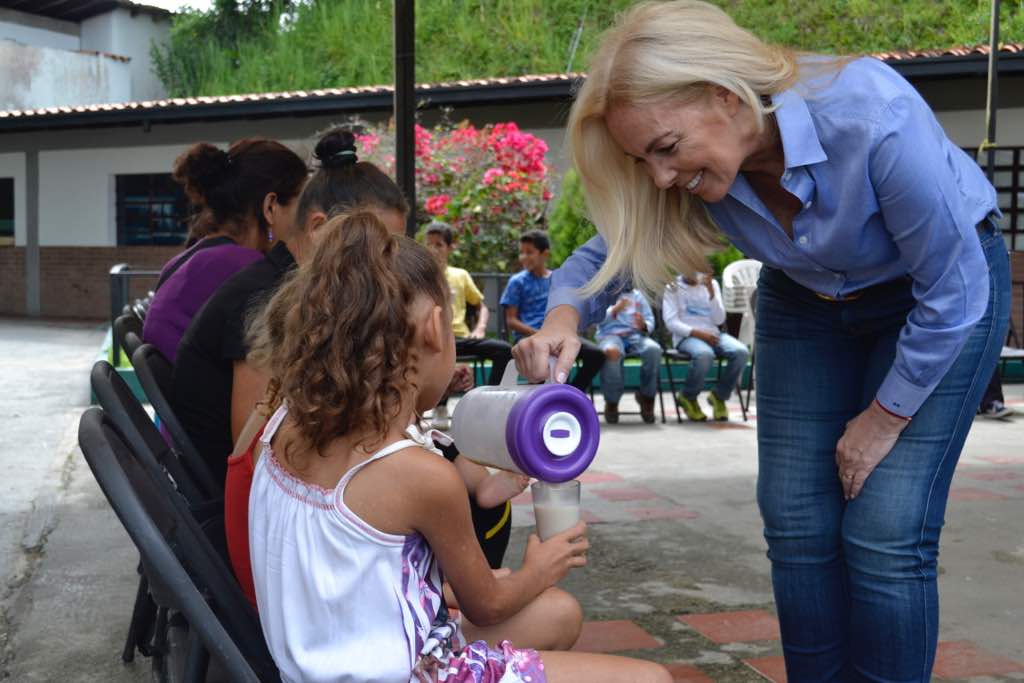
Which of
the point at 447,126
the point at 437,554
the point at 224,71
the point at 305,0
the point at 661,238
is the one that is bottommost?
the point at 437,554

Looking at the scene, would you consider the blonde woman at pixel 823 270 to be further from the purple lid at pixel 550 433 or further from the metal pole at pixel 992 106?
the metal pole at pixel 992 106

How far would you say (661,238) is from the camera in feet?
7.57

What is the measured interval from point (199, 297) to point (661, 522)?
7.74 feet

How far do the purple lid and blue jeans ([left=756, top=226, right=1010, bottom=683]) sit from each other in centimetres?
A: 74

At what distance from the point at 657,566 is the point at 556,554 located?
94.2 inches

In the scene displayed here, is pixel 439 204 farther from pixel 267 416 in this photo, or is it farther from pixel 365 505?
pixel 365 505

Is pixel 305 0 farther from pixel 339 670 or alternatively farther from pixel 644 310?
pixel 339 670

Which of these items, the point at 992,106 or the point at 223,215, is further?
the point at 992,106

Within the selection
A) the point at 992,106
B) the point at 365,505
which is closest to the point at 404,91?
the point at 365,505

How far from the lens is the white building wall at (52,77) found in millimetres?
25859

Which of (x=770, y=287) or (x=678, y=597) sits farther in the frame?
(x=678, y=597)

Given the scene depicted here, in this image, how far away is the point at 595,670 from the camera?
1.79m

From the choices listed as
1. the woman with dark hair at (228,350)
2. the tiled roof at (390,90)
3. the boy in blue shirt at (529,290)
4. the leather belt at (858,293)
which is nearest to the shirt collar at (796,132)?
the leather belt at (858,293)

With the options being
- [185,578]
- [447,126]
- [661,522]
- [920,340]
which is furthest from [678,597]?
[447,126]
